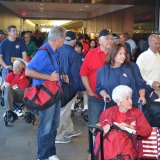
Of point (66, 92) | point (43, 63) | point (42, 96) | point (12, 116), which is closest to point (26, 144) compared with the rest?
point (66, 92)

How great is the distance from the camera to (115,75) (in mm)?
4246

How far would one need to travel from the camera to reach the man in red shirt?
15.4 feet

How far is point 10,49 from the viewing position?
25.1 feet

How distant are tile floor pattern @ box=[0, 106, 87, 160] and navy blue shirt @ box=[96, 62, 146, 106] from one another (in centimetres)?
133

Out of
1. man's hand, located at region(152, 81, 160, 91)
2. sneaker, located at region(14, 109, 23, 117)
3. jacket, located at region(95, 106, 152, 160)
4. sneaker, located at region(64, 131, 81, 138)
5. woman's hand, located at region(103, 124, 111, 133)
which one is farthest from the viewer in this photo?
sneaker, located at region(14, 109, 23, 117)

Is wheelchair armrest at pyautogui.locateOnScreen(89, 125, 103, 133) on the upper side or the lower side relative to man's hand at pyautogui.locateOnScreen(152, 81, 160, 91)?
lower

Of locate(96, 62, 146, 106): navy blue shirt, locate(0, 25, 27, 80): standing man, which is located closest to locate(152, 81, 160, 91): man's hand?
locate(96, 62, 146, 106): navy blue shirt

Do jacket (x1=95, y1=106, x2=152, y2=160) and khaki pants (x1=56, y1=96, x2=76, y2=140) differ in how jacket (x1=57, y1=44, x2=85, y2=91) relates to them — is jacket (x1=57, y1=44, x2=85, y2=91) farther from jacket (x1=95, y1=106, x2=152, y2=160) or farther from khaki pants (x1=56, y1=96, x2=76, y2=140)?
jacket (x1=95, y1=106, x2=152, y2=160)

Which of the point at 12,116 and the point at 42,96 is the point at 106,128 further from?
the point at 12,116

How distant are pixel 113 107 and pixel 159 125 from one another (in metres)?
0.85

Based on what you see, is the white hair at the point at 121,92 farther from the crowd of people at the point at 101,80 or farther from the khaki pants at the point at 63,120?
the khaki pants at the point at 63,120

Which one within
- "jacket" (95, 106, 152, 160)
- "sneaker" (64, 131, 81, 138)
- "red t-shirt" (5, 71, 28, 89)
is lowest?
"sneaker" (64, 131, 81, 138)

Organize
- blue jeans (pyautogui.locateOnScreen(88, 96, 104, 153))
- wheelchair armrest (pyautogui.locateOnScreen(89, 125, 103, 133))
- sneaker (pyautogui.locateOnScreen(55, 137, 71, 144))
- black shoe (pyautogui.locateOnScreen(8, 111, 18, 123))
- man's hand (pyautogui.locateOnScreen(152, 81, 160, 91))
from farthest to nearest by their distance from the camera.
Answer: black shoe (pyautogui.locateOnScreen(8, 111, 18, 123)) < sneaker (pyautogui.locateOnScreen(55, 137, 71, 144)) < man's hand (pyautogui.locateOnScreen(152, 81, 160, 91)) < blue jeans (pyautogui.locateOnScreen(88, 96, 104, 153)) < wheelchair armrest (pyautogui.locateOnScreen(89, 125, 103, 133))

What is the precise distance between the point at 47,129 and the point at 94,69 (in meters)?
0.90
